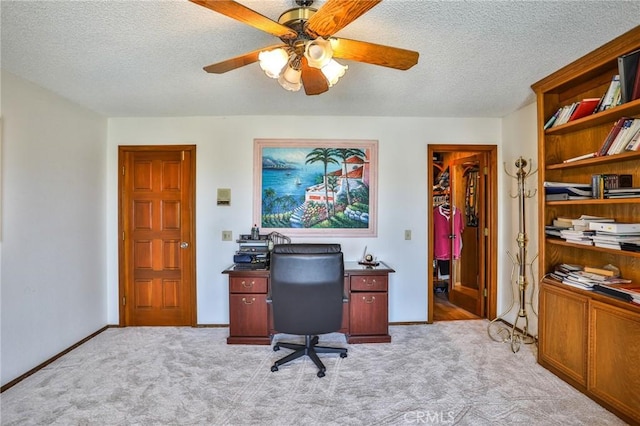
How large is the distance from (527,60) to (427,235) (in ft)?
6.31

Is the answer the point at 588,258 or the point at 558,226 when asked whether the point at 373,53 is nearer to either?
the point at 558,226

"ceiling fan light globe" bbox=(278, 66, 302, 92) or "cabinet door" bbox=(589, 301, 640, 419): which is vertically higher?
"ceiling fan light globe" bbox=(278, 66, 302, 92)

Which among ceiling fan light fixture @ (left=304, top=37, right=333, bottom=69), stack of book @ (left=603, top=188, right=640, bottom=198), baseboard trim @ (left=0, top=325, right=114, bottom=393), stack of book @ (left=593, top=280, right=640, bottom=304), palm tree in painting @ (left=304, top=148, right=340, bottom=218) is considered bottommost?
baseboard trim @ (left=0, top=325, right=114, bottom=393)

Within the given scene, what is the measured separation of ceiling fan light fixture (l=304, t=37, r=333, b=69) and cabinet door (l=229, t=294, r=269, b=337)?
2264mm

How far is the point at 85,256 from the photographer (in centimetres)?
318

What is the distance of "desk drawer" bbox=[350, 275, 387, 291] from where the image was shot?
10.1 feet

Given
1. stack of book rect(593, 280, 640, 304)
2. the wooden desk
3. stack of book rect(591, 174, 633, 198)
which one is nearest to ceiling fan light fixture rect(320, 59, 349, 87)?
the wooden desk

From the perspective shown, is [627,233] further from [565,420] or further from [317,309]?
[317,309]

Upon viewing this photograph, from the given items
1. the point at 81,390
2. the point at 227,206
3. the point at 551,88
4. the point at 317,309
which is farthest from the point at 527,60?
the point at 81,390

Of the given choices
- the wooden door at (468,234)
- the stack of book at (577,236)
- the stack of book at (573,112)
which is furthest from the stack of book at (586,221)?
the wooden door at (468,234)

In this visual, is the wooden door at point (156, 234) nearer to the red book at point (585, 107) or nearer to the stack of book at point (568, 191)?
the stack of book at point (568, 191)

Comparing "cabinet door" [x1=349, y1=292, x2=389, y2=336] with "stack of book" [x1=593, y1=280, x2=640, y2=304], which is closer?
"stack of book" [x1=593, y1=280, x2=640, y2=304]

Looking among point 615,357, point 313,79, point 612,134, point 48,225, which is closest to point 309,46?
point 313,79

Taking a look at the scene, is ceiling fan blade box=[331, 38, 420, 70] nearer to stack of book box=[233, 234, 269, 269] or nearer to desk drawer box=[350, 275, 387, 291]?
desk drawer box=[350, 275, 387, 291]
